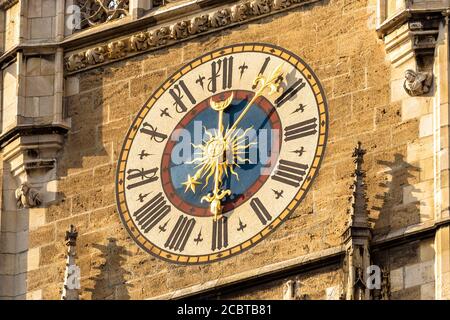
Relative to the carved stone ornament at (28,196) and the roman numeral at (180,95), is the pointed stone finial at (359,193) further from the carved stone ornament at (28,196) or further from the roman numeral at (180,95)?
the carved stone ornament at (28,196)

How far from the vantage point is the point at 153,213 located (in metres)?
37.0

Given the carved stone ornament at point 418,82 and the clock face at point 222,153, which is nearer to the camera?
the carved stone ornament at point 418,82

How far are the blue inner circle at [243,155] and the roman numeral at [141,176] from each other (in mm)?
190

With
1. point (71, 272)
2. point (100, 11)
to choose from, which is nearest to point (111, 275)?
point (71, 272)

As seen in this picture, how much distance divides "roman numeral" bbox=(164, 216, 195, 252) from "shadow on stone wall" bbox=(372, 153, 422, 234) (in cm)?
216

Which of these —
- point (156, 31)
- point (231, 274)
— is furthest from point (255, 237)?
point (156, 31)

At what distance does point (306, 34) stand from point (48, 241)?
11.1 ft

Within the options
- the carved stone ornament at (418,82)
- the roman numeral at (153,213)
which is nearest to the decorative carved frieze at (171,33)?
the roman numeral at (153,213)

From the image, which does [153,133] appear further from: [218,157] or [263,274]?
[263,274]

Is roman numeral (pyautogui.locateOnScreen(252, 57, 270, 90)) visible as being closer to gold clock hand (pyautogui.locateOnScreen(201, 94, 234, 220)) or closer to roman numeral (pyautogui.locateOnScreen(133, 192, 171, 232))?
gold clock hand (pyautogui.locateOnScreen(201, 94, 234, 220))

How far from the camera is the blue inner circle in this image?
36.6m

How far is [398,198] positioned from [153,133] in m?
3.18

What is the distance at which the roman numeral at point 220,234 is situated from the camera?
36375 millimetres
